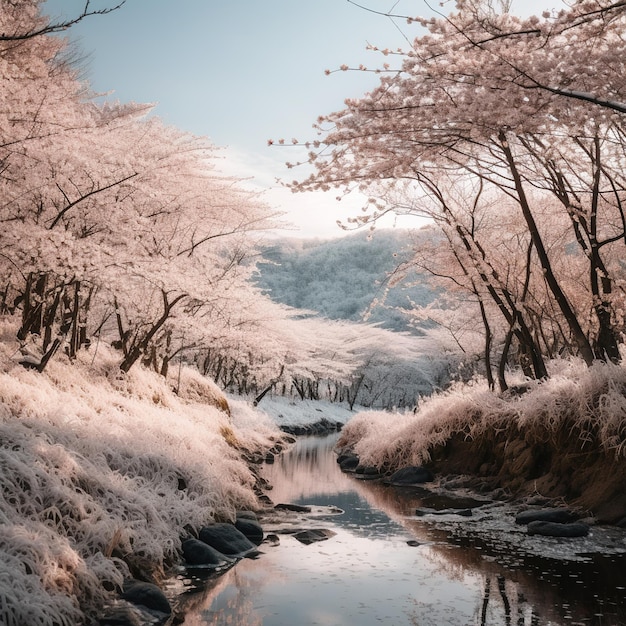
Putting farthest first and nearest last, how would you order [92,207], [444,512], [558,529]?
[92,207] < [444,512] < [558,529]

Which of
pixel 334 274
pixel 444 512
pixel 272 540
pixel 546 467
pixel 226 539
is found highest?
pixel 334 274

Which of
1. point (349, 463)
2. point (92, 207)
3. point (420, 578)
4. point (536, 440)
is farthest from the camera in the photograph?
point (349, 463)

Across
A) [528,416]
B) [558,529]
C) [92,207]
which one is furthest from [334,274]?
[558,529]

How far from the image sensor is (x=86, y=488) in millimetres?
6047

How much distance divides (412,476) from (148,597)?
8247 mm


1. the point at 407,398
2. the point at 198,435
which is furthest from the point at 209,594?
the point at 407,398

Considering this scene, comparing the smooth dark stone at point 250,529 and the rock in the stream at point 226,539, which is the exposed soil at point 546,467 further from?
the rock in the stream at point 226,539

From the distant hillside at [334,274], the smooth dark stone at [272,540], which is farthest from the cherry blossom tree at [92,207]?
the distant hillside at [334,274]

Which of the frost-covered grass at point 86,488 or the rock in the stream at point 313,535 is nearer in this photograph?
the frost-covered grass at point 86,488

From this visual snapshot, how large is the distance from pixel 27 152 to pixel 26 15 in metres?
3.55

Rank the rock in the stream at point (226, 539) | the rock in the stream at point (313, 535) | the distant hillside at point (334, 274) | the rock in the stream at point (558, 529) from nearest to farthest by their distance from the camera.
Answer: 1. the rock in the stream at point (226, 539)
2. the rock in the stream at point (558, 529)
3. the rock in the stream at point (313, 535)
4. the distant hillside at point (334, 274)

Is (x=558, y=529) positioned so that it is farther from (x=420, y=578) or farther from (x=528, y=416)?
(x=528, y=416)

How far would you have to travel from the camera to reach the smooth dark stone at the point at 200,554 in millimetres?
6234

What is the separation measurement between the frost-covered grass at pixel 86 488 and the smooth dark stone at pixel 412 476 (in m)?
3.55
